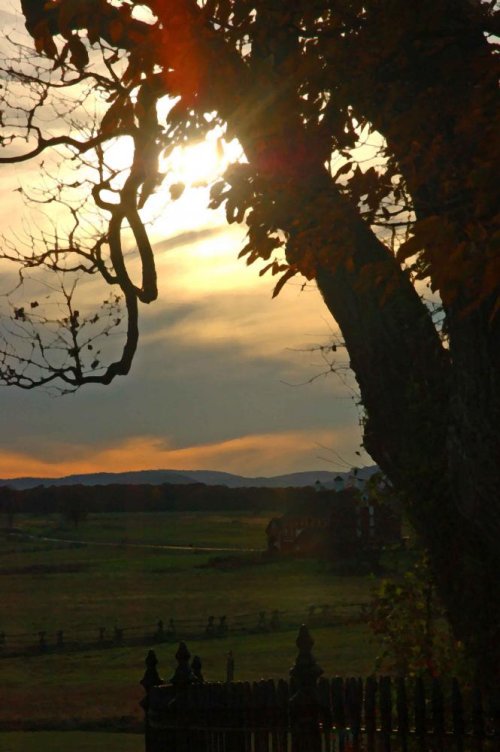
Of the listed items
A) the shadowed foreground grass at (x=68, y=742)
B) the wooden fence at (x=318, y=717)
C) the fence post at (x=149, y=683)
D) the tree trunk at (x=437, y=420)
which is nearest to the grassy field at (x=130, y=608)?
the shadowed foreground grass at (x=68, y=742)

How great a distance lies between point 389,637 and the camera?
13289mm

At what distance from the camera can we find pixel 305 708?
30.6 ft

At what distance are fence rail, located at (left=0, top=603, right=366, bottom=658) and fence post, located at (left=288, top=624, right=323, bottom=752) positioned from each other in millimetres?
42504

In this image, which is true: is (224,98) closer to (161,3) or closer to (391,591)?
(161,3)

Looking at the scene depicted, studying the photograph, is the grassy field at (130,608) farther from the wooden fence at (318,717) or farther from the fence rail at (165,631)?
the wooden fence at (318,717)

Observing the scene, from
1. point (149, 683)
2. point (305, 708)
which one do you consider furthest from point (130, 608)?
point (305, 708)

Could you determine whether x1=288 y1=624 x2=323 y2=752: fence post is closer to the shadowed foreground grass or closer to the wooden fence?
the wooden fence

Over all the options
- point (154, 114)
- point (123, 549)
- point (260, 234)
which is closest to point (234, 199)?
point (260, 234)

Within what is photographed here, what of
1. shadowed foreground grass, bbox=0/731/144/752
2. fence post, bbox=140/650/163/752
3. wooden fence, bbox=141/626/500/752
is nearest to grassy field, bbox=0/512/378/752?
shadowed foreground grass, bbox=0/731/144/752

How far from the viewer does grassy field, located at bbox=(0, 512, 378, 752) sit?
38.1 m

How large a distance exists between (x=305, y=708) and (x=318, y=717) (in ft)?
0.44

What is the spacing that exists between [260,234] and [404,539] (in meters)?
5.02

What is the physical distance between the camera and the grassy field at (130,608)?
38062 millimetres

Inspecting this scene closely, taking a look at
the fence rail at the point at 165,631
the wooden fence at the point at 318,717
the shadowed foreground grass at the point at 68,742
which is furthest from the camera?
the fence rail at the point at 165,631
